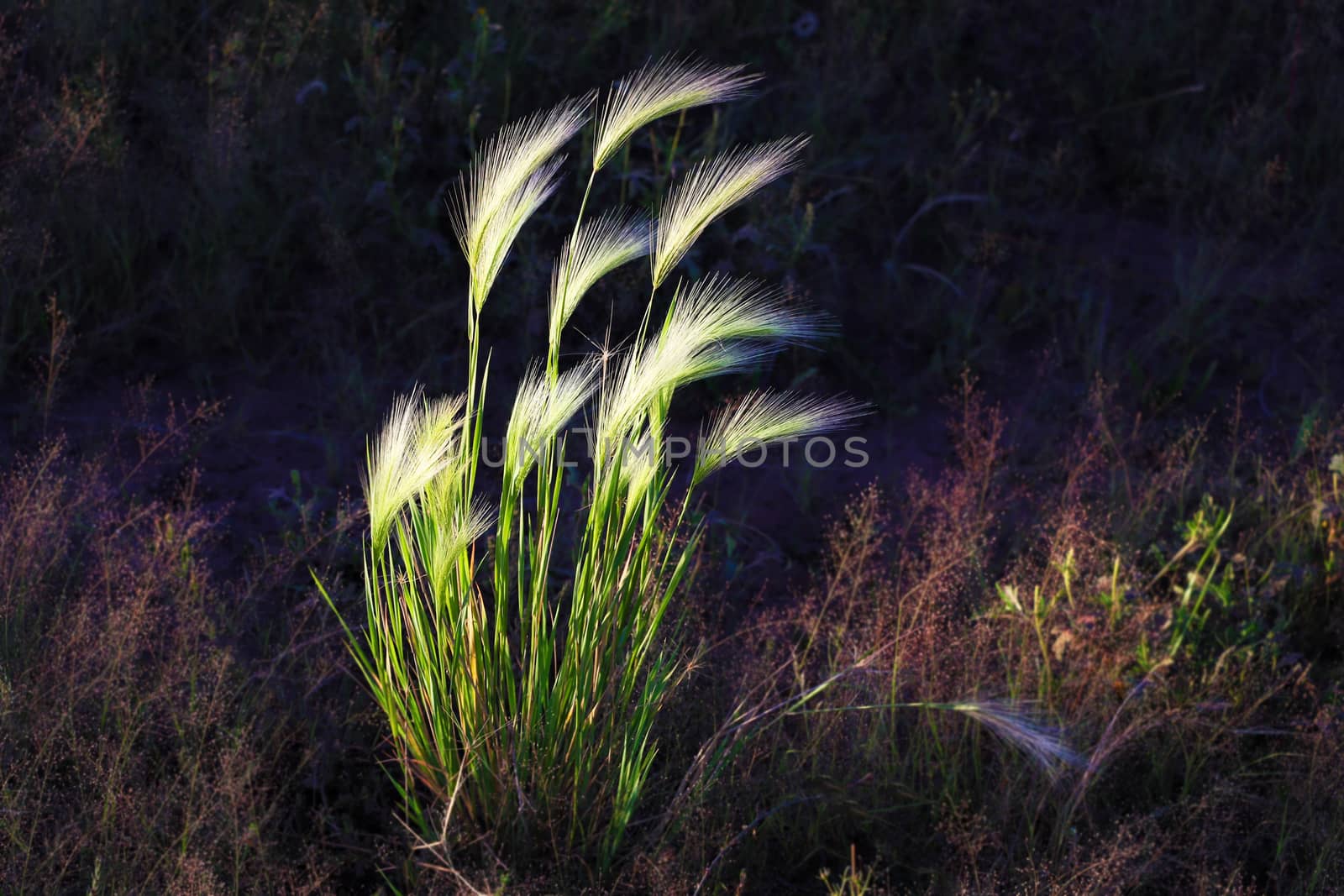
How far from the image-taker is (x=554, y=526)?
215cm

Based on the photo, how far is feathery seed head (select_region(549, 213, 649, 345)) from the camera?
2.04 metres

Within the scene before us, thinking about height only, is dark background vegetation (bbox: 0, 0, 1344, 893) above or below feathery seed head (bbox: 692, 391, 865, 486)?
below

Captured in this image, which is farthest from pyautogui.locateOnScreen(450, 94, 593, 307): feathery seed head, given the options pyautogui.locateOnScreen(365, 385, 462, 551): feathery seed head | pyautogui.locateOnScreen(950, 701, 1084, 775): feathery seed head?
pyautogui.locateOnScreen(950, 701, 1084, 775): feathery seed head

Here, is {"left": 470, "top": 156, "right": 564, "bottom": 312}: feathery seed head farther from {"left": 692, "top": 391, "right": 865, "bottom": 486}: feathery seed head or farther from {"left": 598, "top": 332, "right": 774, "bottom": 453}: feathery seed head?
{"left": 692, "top": 391, "right": 865, "bottom": 486}: feathery seed head

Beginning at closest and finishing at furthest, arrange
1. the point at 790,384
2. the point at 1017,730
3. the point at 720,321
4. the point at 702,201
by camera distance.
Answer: the point at 720,321, the point at 702,201, the point at 1017,730, the point at 790,384

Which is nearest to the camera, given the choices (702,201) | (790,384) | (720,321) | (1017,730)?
(720,321)

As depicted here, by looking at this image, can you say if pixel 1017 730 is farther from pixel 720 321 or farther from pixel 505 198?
pixel 505 198

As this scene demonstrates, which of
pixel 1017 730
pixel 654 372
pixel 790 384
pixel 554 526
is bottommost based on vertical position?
pixel 790 384

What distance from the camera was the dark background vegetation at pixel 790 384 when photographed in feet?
8.07

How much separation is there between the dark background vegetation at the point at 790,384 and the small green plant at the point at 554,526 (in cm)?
16

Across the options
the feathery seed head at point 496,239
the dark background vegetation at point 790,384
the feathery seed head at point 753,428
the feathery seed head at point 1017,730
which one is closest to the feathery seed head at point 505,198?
the feathery seed head at point 496,239

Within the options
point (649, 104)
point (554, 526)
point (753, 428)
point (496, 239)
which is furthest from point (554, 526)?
point (649, 104)

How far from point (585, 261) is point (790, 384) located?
172 cm

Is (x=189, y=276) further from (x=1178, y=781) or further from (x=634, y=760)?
(x=1178, y=781)
